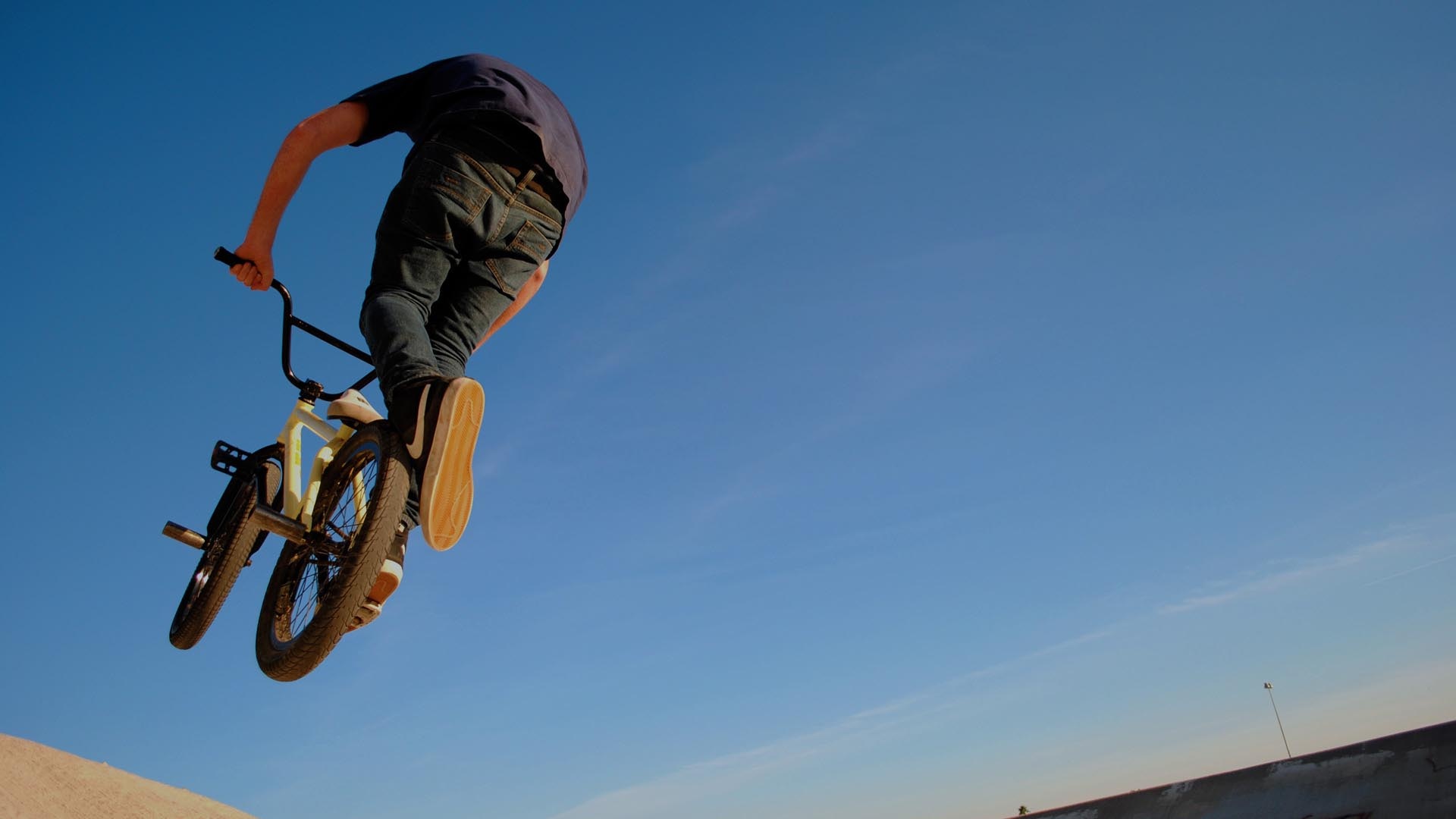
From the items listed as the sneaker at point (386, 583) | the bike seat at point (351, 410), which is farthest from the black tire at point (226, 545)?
the sneaker at point (386, 583)

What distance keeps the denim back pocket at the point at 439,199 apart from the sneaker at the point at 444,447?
57 cm

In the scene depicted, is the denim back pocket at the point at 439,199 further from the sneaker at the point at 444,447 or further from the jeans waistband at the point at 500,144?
the sneaker at the point at 444,447

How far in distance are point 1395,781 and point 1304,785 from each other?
37 centimetres

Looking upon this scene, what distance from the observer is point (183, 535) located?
3971 millimetres

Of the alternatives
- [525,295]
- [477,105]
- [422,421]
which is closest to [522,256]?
[477,105]

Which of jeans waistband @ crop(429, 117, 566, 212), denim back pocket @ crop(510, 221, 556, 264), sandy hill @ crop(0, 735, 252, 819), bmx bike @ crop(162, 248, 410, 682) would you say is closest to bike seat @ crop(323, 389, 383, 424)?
bmx bike @ crop(162, 248, 410, 682)

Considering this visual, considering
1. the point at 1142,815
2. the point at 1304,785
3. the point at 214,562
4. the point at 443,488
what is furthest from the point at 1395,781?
the point at 214,562

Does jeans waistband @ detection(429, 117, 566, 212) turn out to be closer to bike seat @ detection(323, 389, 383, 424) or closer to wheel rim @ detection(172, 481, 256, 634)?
bike seat @ detection(323, 389, 383, 424)

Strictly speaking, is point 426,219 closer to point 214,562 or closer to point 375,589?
point 375,589

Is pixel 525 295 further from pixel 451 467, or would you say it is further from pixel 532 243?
pixel 451 467

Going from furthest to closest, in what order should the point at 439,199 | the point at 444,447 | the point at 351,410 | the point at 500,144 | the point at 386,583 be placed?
the point at 351,410 < the point at 386,583 < the point at 500,144 < the point at 439,199 < the point at 444,447

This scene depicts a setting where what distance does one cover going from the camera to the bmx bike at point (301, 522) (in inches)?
110

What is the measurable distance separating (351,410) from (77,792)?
300 cm

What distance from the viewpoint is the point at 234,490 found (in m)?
4.21
